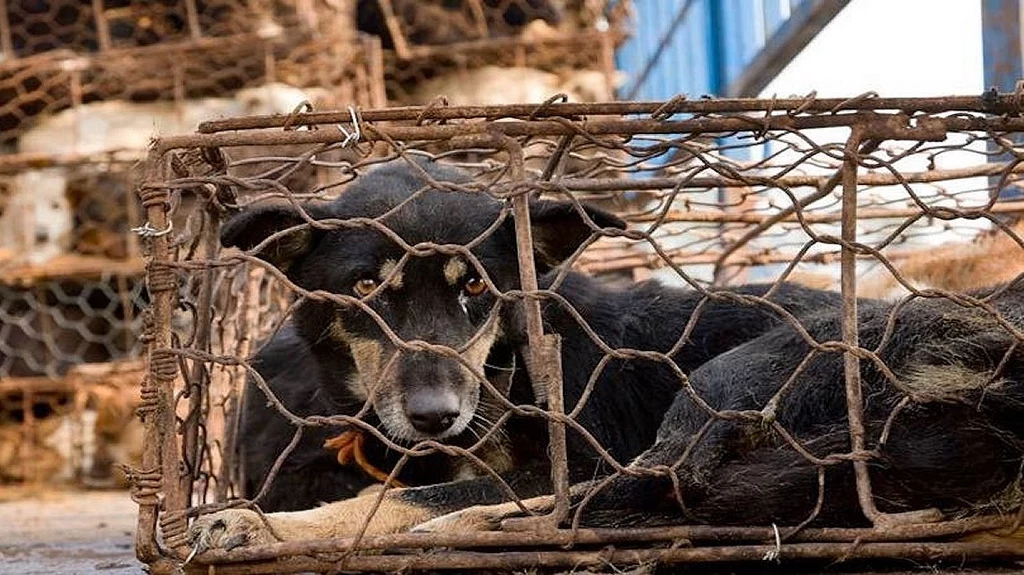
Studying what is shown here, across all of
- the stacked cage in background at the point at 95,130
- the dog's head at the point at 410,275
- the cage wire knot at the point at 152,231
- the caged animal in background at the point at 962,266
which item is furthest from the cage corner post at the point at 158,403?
the stacked cage in background at the point at 95,130

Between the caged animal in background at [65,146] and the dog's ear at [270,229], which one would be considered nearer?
the dog's ear at [270,229]

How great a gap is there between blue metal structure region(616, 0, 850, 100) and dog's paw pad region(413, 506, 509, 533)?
14.6 feet

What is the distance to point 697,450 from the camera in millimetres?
2447

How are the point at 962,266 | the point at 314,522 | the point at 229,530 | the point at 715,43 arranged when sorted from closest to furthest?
the point at 229,530
the point at 314,522
the point at 962,266
the point at 715,43

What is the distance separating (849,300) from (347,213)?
135 centimetres

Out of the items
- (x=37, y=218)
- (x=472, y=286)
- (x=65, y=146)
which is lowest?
(x=472, y=286)

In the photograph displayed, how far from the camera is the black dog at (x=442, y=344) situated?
279 cm

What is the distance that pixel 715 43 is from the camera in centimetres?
901

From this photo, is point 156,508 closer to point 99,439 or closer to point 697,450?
point 697,450

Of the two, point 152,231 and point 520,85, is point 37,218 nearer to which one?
point 520,85

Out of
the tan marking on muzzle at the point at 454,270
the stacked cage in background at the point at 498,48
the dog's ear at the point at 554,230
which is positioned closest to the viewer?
the dog's ear at the point at 554,230

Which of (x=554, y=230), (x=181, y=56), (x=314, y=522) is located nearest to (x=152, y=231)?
(x=314, y=522)

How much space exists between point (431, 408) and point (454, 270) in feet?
1.32

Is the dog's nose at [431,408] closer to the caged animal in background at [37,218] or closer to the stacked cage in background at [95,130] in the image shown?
the stacked cage in background at [95,130]
